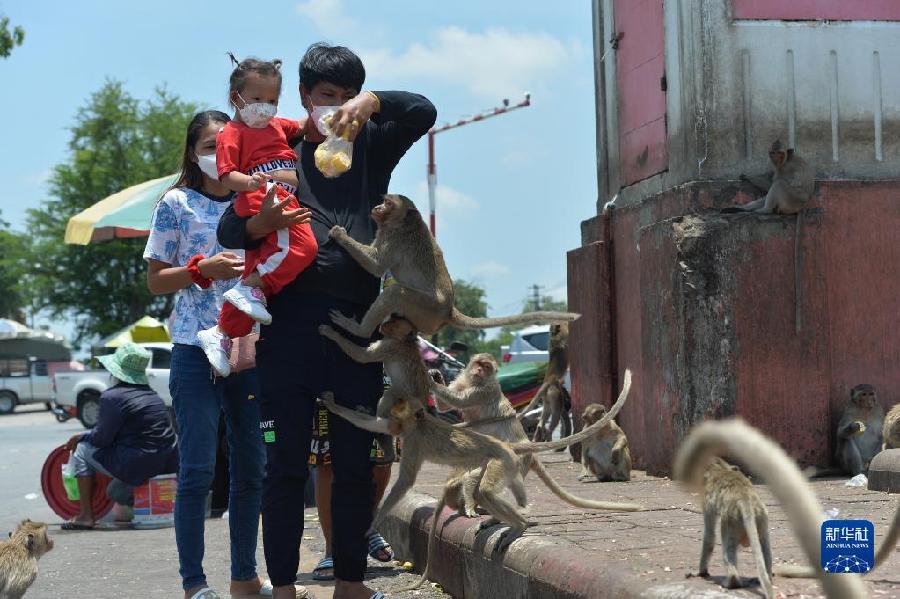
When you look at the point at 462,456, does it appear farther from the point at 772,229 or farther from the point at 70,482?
the point at 70,482

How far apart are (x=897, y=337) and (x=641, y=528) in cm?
335

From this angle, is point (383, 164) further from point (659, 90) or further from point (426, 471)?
point (426, 471)

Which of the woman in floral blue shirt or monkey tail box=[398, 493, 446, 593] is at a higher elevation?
the woman in floral blue shirt

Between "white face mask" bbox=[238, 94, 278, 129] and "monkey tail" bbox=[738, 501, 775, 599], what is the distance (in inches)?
84.8

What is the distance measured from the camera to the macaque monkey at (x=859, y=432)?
7.24 m

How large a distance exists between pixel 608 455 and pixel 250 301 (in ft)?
13.2

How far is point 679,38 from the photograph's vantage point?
25.0 feet

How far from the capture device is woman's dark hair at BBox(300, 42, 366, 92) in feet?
14.1

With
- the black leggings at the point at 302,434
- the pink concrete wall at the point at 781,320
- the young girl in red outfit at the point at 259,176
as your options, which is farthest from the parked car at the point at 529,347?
the young girl in red outfit at the point at 259,176

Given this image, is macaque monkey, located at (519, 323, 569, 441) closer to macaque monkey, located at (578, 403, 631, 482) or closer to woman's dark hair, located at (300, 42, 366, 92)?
macaque monkey, located at (578, 403, 631, 482)

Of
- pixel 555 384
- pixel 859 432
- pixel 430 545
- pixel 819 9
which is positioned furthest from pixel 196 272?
pixel 555 384

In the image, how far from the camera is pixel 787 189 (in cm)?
714

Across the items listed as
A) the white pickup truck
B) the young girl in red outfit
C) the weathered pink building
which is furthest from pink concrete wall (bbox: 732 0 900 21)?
the white pickup truck

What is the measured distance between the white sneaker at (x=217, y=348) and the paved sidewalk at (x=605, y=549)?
134 centimetres
